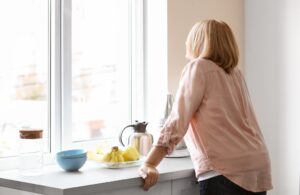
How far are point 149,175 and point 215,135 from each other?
28 cm

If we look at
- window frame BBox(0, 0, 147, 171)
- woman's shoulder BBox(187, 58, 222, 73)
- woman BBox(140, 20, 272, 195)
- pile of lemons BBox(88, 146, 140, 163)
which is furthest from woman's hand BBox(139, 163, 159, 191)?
window frame BBox(0, 0, 147, 171)

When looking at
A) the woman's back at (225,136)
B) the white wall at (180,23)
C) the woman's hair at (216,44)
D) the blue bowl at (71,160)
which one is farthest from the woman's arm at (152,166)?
the white wall at (180,23)

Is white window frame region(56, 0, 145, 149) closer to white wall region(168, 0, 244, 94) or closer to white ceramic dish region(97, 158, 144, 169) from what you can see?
white wall region(168, 0, 244, 94)

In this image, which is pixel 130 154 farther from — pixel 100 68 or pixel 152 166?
pixel 100 68

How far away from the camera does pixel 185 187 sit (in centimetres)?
199

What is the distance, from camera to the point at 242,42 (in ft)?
9.52

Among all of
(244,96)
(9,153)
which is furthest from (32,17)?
(244,96)

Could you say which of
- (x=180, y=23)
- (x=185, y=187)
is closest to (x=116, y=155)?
(x=185, y=187)

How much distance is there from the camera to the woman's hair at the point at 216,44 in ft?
6.07

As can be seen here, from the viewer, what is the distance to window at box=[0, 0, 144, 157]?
212 cm

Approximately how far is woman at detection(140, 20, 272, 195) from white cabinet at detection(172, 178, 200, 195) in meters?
0.15

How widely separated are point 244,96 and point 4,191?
38.6 inches

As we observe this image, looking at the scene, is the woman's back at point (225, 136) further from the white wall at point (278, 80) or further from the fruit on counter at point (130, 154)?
the white wall at point (278, 80)

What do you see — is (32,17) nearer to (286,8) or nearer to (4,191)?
(4,191)
